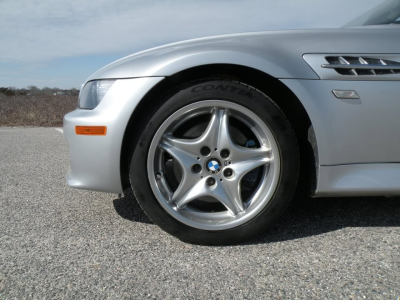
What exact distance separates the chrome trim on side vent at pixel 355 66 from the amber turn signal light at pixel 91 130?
46.2 inches

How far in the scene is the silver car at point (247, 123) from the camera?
169cm

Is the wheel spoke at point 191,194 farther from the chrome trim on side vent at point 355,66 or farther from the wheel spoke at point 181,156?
the chrome trim on side vent at point 355,66

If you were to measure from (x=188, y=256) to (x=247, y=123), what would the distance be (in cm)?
80

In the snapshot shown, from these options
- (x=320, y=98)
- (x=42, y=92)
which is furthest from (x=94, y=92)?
(x=42, y=92)

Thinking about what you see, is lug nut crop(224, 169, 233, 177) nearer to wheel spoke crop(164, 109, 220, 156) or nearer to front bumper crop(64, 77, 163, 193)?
wheel spoke crop(164, 109, 220, 156)

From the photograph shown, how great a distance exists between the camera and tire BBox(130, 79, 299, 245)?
172 centimetres

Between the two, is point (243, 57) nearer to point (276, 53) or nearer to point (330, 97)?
point (276, 53)

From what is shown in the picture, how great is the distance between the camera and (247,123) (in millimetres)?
1798

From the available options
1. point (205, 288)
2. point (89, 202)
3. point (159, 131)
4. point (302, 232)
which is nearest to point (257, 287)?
point (205, 288)

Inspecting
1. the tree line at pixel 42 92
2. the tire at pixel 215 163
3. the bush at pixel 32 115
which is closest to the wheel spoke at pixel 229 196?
the tire at pixel 215 163

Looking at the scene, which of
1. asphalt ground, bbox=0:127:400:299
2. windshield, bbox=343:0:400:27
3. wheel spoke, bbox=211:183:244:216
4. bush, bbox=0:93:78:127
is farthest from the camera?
bush, bbox=0:93:78:127

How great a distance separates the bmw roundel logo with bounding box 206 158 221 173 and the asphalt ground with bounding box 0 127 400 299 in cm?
43

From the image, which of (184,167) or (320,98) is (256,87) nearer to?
(320,98)

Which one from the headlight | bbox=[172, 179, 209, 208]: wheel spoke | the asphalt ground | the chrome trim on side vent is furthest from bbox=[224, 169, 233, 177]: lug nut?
the headlight
